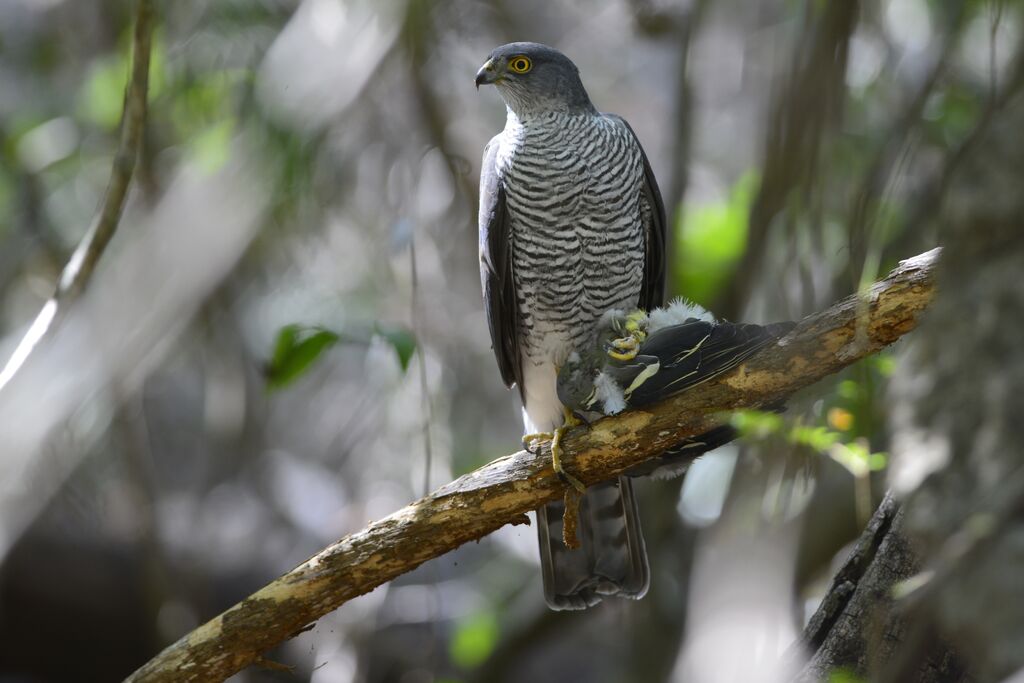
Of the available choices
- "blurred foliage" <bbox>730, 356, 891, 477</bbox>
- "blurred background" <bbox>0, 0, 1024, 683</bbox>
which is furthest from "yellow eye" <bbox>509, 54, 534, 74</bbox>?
"blurred foliage" <bbox>730, 356, 891, 477</bbox>

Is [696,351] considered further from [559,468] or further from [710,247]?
[710,247]

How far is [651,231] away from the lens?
150 inches

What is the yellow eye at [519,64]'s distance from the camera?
149 inches

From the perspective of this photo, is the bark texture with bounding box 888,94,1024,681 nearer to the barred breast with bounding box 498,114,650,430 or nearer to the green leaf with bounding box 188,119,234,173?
the barred breast with bounding box 498,114,650,430

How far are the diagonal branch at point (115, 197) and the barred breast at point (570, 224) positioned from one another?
4.10ft

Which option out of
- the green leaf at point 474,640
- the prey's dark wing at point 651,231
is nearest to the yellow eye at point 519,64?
the prey's dark wing at point 651,231

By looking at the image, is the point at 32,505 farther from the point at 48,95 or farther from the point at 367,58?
the point at 48,95

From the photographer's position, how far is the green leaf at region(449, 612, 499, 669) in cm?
473

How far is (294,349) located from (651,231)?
4.55 feet

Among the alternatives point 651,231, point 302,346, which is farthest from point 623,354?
point 302,346

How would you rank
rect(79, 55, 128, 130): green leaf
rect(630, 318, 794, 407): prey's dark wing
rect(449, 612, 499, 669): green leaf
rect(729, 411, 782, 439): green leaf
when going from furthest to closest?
rect(79, 55, 128, 130): green leaf, rect(449, 612, 499, 669): green leaf, rect(630, 318, 794, 407): prey's dark wing, rect(729, 411, 782, 439): green leaf

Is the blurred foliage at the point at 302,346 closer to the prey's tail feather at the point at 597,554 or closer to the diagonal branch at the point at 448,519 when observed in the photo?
the diagonal branch at the point at 448,519

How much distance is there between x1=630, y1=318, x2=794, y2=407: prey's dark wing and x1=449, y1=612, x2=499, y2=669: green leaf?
2334 mm

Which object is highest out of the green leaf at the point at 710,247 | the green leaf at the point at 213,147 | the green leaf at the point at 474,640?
the green leaf at the point at 213,147
